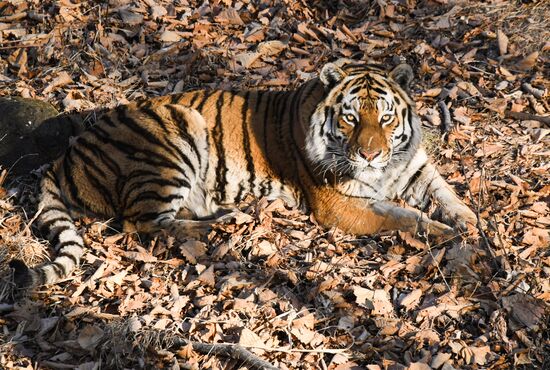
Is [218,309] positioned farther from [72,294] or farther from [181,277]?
[72,294]

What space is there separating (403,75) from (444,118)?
4.09 ft

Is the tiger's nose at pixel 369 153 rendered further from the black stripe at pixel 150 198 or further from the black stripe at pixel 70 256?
the black stripe at pixel 70 256

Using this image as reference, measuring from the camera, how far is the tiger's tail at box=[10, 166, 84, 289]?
481 centimetres

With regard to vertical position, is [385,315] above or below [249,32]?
below

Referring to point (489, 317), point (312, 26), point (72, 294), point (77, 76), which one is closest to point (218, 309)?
point (72, 294)

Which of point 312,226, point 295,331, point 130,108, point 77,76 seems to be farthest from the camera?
point 77,76

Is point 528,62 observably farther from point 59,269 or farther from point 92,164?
point 59,269

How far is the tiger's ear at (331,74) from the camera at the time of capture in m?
5.42

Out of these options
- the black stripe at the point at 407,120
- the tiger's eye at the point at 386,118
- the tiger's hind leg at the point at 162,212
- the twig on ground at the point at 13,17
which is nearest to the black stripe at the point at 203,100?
the tiger's hind leg at the point at 162,212

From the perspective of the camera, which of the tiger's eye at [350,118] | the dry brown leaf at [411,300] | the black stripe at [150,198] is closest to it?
the dry brown leaf at [411,300]

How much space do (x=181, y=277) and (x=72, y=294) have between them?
2.43ft

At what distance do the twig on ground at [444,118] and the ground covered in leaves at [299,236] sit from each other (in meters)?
0.02

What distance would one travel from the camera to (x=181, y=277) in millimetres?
5051

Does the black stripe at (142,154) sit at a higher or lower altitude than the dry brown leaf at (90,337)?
higher
